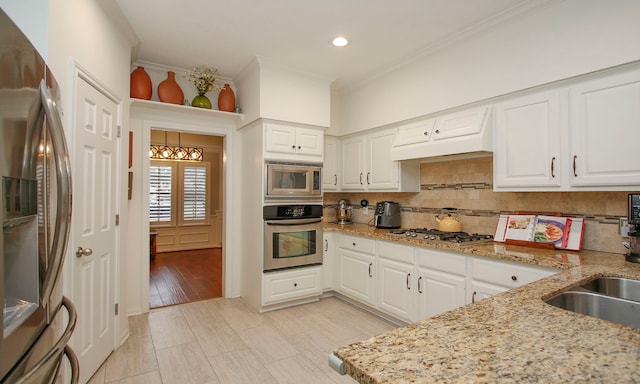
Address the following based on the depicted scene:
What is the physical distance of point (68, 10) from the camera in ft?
6.05

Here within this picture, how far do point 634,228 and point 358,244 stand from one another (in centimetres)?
217

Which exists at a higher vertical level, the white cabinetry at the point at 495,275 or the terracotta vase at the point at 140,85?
the terracotta vase at the point at 140,85

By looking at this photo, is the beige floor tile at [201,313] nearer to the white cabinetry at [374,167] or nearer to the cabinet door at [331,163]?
the cabinet door at [331,163]

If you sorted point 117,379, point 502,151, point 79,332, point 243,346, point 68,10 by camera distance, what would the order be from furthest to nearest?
point 243,346, point 502,151, point 117,379, point 79,332, point 68,10

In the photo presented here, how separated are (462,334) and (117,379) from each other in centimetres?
237

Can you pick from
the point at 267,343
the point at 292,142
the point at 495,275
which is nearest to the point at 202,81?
the point at 292,142

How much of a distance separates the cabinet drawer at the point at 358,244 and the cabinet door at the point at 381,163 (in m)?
0.64

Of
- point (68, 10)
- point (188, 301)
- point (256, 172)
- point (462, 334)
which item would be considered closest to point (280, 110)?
point (256, 172)

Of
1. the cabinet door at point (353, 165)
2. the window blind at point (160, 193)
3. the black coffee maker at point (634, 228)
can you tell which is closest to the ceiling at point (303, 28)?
the cabinet door at point (353, 165)

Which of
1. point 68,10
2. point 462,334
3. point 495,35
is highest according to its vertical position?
point 495,35

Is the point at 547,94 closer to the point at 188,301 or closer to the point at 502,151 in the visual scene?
the point at 502,151

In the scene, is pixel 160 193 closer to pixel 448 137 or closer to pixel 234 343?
pixel 234 343

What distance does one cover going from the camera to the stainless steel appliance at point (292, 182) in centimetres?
338

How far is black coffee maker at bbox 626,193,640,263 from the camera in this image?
181cm
